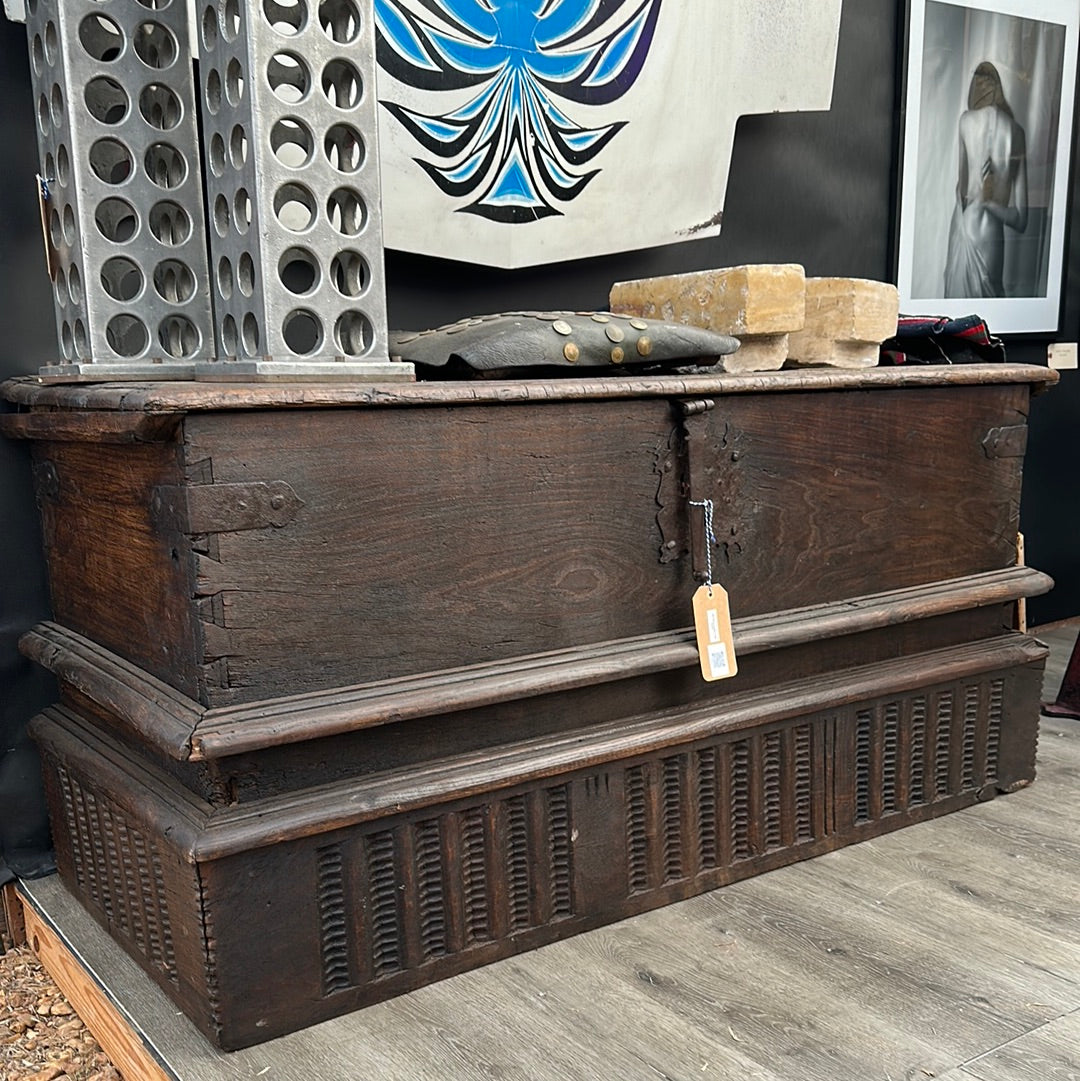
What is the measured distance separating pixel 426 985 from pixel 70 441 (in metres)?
0.90

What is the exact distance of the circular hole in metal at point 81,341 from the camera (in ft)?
5.07

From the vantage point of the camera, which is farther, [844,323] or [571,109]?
[571,109]

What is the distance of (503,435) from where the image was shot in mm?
1444

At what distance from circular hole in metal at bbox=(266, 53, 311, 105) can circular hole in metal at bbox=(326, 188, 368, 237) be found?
0.42ft

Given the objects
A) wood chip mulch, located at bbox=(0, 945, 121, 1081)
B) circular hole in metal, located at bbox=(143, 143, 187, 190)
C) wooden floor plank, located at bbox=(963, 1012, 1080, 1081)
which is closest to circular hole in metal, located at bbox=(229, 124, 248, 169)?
circular hole in metal, located at bbox=(143, 143, 187, 190)

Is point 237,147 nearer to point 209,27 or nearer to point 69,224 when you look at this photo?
point 209,27

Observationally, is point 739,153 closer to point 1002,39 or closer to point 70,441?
point 1002,39

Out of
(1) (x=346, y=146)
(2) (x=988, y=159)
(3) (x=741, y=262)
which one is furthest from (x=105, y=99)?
(2) (x=988, y=159)

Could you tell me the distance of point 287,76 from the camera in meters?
1.44

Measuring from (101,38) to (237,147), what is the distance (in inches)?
13.6

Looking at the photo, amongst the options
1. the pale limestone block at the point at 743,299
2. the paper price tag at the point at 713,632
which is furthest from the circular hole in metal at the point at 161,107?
the paper price tag at the point at 713,632

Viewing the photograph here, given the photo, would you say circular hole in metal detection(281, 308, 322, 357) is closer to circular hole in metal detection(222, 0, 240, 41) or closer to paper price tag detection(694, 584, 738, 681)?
circular hole in metal detection(222, 0, 240, 41)

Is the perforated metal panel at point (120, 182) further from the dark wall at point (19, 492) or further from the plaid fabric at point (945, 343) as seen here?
the plaid fabric at point (945, 343)

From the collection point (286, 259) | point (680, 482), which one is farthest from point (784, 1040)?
point (286, 259)
